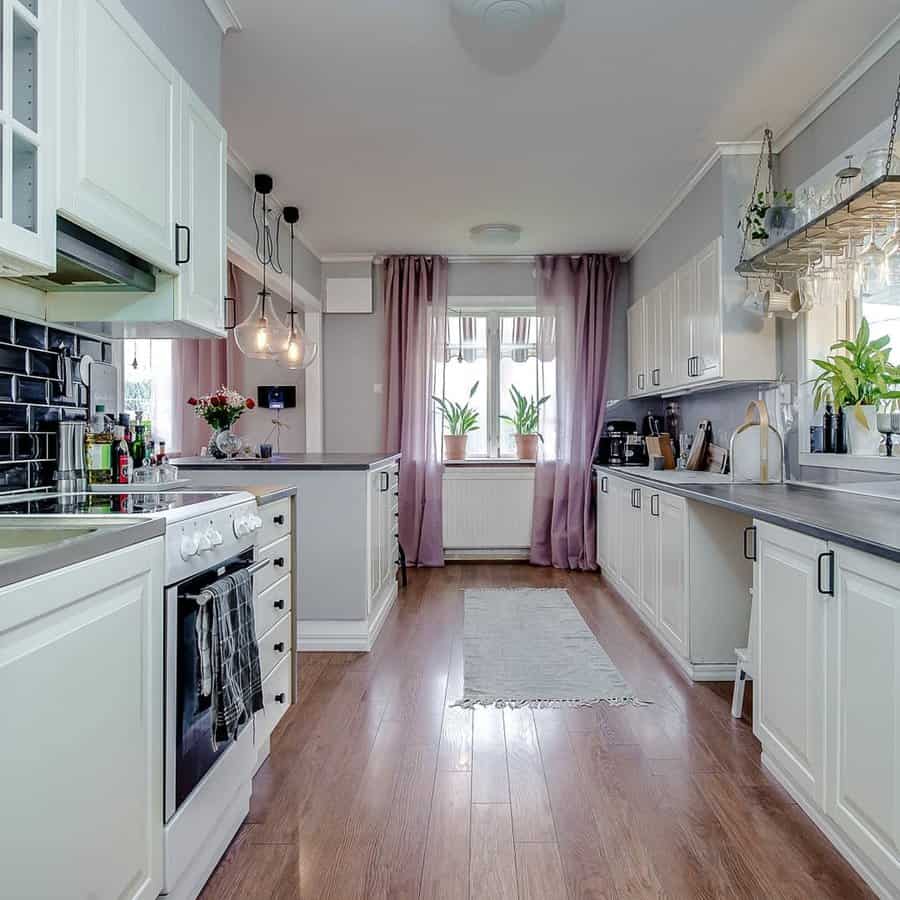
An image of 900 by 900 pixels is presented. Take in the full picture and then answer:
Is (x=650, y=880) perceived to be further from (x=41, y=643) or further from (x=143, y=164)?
(x=143, y=164)

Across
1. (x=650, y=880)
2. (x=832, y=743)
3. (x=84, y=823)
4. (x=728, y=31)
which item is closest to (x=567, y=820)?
(x=650, y=880)

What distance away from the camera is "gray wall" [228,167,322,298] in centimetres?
383

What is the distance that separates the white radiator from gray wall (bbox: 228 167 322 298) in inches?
76.3

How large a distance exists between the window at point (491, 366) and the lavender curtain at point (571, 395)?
0.38 metres

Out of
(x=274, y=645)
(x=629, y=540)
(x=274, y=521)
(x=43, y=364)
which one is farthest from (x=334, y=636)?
(x=43, y=364)

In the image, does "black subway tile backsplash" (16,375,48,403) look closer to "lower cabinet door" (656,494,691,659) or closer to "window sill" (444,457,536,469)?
"lower cabinet door" (656,494,691,659)

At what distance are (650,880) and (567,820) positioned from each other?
1.05 feet

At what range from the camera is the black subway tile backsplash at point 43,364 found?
2.08 meters

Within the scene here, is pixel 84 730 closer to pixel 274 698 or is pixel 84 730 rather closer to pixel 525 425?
pixel 274 698

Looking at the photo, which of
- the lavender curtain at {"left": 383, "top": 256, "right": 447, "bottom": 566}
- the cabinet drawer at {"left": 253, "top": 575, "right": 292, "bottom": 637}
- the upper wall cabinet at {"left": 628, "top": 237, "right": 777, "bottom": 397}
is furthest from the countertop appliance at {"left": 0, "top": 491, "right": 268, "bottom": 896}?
the lavender curtain at {"left": 383, "top": 256, "right": 447, "bottom": 566}

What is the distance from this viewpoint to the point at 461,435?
6.00 m

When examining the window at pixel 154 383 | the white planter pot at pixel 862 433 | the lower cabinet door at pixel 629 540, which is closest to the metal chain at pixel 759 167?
the white planter pot at pixel 862 433

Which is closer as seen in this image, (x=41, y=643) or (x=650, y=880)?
(x=41, y=643)

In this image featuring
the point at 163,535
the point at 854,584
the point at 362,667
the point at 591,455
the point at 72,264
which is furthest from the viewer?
the point at 591,455
